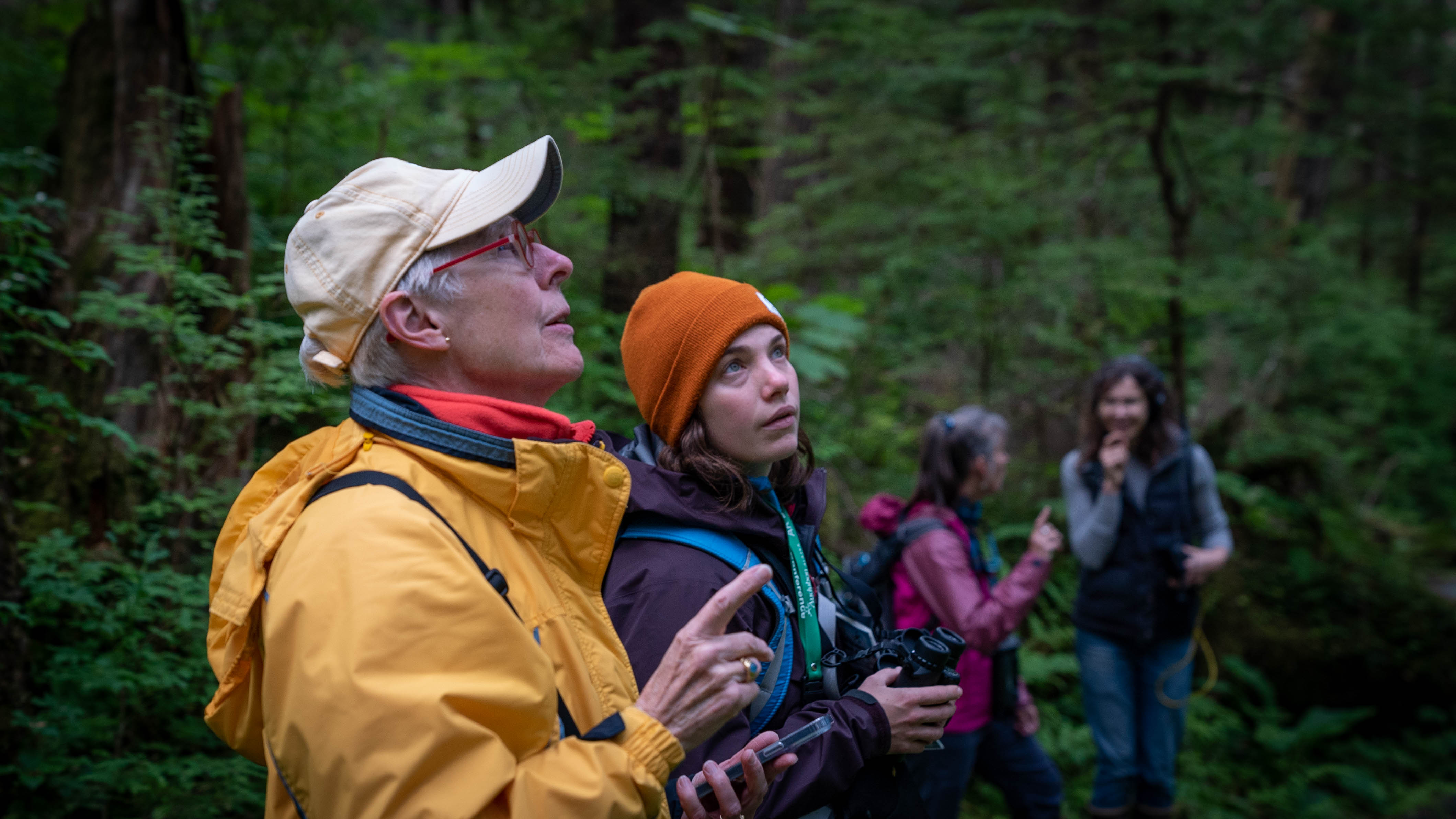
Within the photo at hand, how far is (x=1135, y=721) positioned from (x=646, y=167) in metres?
4.14

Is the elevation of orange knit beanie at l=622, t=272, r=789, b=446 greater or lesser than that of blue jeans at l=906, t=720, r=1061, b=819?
greater

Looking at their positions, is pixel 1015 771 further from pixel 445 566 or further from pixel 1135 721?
pixel 445 566

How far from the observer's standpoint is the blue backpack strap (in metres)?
1.81

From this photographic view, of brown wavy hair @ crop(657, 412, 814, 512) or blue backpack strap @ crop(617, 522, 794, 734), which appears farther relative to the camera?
brown wavy hair @ crop(657, 412, 814, 512)

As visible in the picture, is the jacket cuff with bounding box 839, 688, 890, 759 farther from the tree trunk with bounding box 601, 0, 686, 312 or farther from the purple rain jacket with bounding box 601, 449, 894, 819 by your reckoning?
the tree trunk with bounding box 601, 0, 686, 312

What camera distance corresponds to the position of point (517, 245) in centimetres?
162

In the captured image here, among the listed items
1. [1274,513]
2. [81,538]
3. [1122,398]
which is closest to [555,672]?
[81,538]

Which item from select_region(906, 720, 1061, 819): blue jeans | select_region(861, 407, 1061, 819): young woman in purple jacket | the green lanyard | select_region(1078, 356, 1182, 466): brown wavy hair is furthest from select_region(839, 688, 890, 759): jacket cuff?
select_region(1078, 356, 1182, 466): brown wavy hair

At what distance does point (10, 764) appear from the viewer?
2.54 meters

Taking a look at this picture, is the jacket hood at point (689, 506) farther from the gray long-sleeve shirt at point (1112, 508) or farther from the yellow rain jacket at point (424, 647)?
the gray long-sleeve shirt at point (1112, 508)

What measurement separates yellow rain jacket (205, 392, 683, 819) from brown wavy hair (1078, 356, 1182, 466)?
3.61 meters

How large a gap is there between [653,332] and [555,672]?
40.6 inches

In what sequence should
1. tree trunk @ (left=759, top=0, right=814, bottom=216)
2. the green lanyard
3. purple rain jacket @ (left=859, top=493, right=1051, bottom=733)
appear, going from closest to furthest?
the green lanyard
purple rain jacket @ (left=859, top=493, right=1051, bottom=733)
tree trunk @ (left=759, top=0, right=814, bottom=216)

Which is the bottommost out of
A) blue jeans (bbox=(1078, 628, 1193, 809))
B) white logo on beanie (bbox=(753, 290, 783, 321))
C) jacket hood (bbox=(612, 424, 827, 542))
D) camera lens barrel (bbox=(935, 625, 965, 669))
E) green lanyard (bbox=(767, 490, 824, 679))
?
blue jeans (bbox=(1078, 628, 1193, 809))
